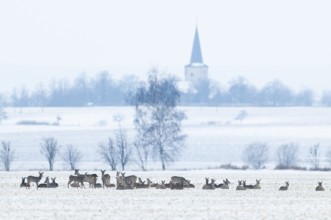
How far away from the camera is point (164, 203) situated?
3288 cm

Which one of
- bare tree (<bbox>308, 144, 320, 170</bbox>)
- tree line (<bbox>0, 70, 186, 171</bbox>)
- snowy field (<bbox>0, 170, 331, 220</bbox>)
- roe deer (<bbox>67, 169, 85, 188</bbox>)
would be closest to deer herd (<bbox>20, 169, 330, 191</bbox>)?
roe deer (<bbox>67, 169, 85, 188</bbox>)

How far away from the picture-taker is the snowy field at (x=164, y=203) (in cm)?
2881

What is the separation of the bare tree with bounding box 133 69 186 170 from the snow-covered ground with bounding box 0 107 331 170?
1.70 m

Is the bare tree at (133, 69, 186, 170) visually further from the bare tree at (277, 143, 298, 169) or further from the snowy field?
the snowy field

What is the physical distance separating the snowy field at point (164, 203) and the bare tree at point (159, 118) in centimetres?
2902

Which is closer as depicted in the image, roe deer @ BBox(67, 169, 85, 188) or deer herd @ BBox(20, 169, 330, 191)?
deer herd @ BBox(20, 169, 330, 191)

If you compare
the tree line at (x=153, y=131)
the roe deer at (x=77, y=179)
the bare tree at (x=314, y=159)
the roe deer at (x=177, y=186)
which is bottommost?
the roe deer at (x=177, y=186)

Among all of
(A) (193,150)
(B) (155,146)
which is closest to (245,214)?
(B) (155,146)

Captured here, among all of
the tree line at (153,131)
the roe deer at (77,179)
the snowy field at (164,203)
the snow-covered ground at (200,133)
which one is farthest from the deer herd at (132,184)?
the snow-covered ground at (200,133)

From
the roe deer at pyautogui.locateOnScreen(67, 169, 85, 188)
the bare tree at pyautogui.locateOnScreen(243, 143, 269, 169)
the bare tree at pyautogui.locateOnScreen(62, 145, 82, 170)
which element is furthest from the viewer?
the bare tree at pyautogui.locateOnScreen(243, 143, 269, 169)

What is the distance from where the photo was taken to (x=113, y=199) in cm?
3453

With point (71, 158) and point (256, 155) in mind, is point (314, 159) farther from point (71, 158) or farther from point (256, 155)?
point (71, 158)

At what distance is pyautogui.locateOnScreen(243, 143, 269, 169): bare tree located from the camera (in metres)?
75.0

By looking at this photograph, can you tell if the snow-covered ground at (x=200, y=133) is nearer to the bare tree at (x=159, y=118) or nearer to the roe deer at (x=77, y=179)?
the bare tree at (x=159, y=118)
